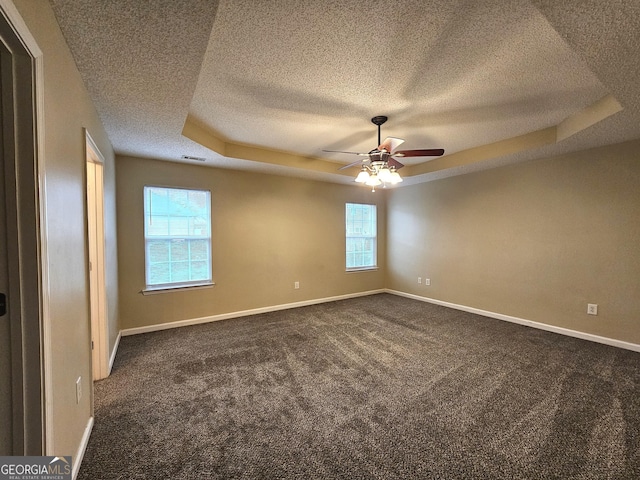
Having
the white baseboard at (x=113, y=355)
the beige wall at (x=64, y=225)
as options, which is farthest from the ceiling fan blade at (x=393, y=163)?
the white baseboard at (x=113, y=355)

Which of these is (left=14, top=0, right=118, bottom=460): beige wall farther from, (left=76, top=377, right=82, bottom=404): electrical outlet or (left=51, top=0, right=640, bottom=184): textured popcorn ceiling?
(left=51, top=0, right=640, bottom=184): textured popcorn ceiling

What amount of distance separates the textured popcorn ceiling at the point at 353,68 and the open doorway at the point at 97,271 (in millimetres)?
563

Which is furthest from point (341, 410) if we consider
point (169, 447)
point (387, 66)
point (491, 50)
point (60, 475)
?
point (491, 50)

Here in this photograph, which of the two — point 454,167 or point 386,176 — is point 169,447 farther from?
point 454,167

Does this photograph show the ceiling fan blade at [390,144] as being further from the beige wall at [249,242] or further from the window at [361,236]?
the window at [361,236]

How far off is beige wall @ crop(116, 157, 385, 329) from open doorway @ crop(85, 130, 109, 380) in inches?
43.9

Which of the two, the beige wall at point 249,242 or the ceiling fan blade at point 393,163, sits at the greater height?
the ceiling fan blade at point 393,163

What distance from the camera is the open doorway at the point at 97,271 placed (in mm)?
2406

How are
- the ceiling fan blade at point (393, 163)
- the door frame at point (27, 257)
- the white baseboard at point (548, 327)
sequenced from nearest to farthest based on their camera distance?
the door frame at point (27, 257)
the ceiling fan blade at point (393, 163)
the white baseboard at point (548, 327)

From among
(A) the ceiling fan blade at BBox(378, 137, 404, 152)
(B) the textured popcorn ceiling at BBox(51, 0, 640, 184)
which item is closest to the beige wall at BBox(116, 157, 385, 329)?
(B) the textured popcorn ceiling at BBox(51, 0, 640, 184)

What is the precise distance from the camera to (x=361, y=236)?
19.0 ft

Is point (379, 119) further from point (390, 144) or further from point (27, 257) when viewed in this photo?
point (27, 257)

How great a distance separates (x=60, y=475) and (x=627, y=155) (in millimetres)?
5393

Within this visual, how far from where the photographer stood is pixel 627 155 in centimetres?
303
